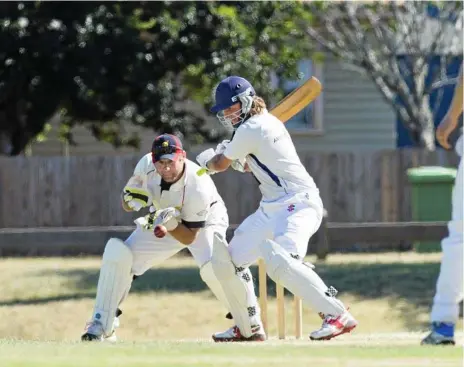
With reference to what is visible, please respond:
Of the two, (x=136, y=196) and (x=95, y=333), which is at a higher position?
(x=136, y=196)

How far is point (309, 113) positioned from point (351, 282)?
1216cm

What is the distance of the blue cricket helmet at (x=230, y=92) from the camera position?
920cm

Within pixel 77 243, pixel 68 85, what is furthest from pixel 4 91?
pixel 77 243

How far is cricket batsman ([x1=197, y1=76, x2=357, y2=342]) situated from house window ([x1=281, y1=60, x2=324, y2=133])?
704 inches

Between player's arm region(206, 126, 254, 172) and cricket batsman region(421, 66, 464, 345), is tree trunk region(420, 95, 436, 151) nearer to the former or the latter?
player's arm region(206, 126, 254, 172)

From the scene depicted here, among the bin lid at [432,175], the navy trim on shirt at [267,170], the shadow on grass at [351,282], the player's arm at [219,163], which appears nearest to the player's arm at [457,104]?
the navy trim on shirt at [267,170]

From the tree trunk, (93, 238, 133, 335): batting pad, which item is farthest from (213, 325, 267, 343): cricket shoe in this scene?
the tree trunk

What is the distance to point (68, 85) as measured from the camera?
22.3 meters

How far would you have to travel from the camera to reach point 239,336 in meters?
9.78

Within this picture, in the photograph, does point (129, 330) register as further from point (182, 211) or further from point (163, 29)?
point (163, 29)

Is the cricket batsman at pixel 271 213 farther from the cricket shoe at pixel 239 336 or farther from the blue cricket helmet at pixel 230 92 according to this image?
the cricket shoe at pixel 239 336

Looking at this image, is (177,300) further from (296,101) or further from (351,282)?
(296,101)

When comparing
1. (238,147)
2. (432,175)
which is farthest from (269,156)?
(432,175)

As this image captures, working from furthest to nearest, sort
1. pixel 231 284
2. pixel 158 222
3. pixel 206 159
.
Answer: pixel 158 222
pixel 231 284
pixel 206 159
